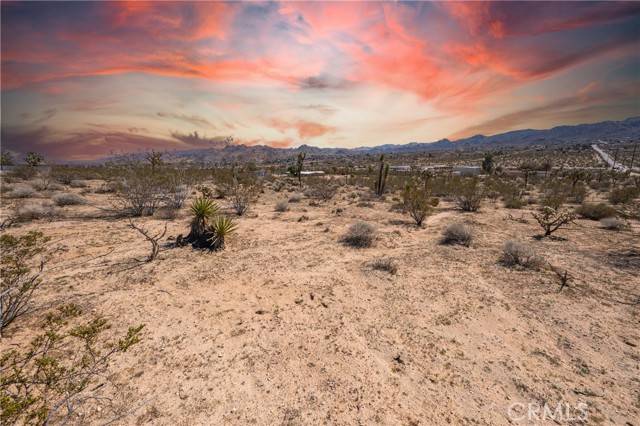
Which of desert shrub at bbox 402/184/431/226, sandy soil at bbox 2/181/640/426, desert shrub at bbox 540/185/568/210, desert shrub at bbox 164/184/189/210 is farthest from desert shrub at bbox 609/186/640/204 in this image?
desert shrub at bbox 164/184/189/210

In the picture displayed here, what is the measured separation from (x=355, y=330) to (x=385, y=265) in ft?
9.62

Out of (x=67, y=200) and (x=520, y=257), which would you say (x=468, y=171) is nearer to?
(x=520, y=257)

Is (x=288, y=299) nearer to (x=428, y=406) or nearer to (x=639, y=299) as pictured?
(x=428, y=406)

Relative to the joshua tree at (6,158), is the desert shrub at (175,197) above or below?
below

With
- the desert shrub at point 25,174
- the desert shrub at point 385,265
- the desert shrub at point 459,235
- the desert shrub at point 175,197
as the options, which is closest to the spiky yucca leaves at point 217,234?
the desert shrub at point 385,265

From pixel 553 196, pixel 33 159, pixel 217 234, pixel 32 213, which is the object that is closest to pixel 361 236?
pixel 217 234

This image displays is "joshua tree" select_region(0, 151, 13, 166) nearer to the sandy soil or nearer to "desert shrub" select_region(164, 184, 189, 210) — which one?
"desert shrub" select_region(164, 184, 189, 210)

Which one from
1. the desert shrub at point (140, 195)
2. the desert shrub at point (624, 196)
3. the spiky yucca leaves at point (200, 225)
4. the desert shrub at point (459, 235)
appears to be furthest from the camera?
the desert shrub at point (624, 196)

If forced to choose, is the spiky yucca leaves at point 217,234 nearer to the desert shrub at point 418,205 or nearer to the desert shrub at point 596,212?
Answer: the desert shrub at point 418,205

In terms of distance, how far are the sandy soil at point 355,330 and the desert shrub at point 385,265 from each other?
0.19 metres

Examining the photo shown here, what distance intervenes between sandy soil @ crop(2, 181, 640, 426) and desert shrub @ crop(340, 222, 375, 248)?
0.38 meters

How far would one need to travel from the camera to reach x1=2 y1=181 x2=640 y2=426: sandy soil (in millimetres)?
3596

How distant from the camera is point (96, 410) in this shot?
342 centimetres

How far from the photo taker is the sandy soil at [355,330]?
11.8 feet
